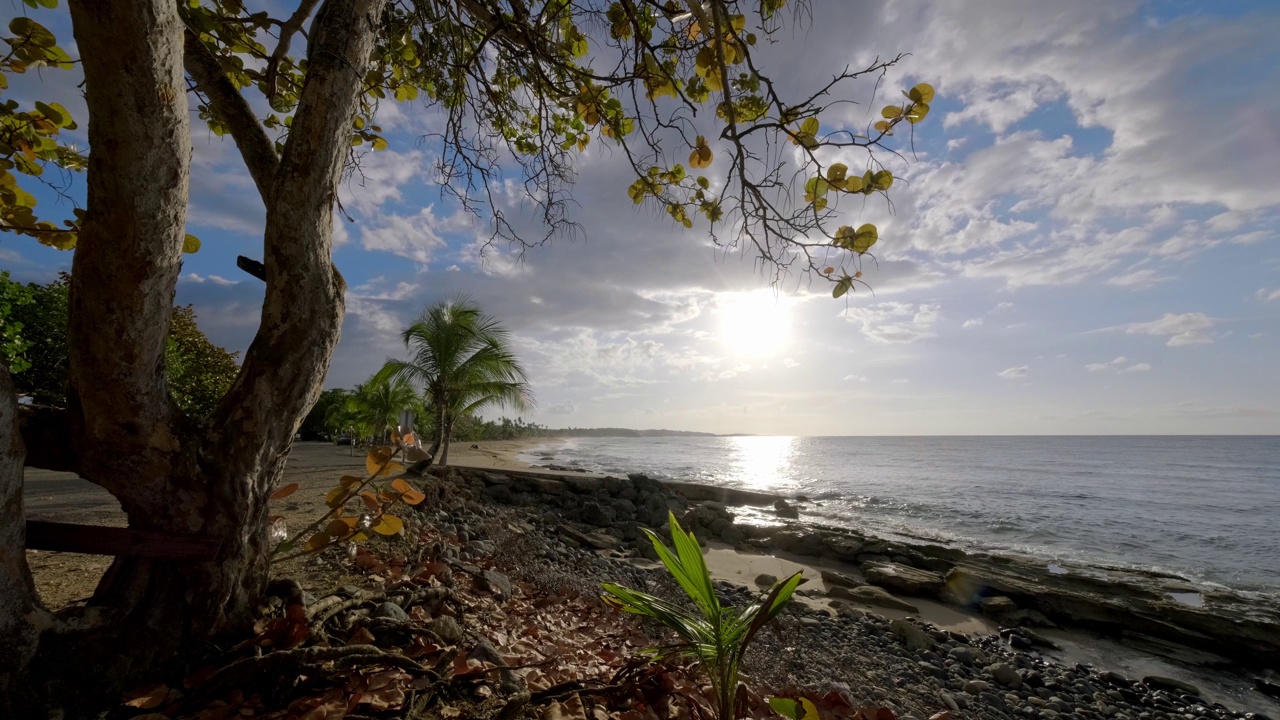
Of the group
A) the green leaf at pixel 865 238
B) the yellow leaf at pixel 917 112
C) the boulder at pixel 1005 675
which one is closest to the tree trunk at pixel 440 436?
the boulder at pixel 1005 675

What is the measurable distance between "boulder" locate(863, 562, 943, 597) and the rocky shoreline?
0.06ft

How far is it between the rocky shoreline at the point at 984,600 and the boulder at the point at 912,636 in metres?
0.02

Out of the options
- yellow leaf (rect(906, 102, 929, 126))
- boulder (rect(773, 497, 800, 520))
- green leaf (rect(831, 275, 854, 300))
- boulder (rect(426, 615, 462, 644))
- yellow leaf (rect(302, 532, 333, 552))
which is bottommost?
boulder (rect(773, 497, 800, 520))

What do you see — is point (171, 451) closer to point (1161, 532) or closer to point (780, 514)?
point (780, 514)

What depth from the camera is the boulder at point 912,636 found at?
18.9 feet

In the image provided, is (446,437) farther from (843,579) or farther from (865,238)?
(865,238)

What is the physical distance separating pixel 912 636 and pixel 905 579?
2.42m

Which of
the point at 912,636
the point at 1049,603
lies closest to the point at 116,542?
the point at 912,636

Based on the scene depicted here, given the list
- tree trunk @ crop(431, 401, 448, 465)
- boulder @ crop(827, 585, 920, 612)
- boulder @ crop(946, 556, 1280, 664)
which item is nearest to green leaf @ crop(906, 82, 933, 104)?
boulder @ crop(827, 585, 920, 612)

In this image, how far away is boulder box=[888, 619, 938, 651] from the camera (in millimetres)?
5758

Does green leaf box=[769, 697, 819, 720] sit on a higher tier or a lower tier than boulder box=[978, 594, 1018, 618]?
higher

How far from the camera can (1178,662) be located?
243 inches

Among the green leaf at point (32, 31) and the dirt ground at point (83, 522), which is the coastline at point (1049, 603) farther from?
the green leaf at point (32, 31)

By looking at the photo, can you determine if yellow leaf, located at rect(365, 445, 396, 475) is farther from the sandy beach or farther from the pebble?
the sandy beach
